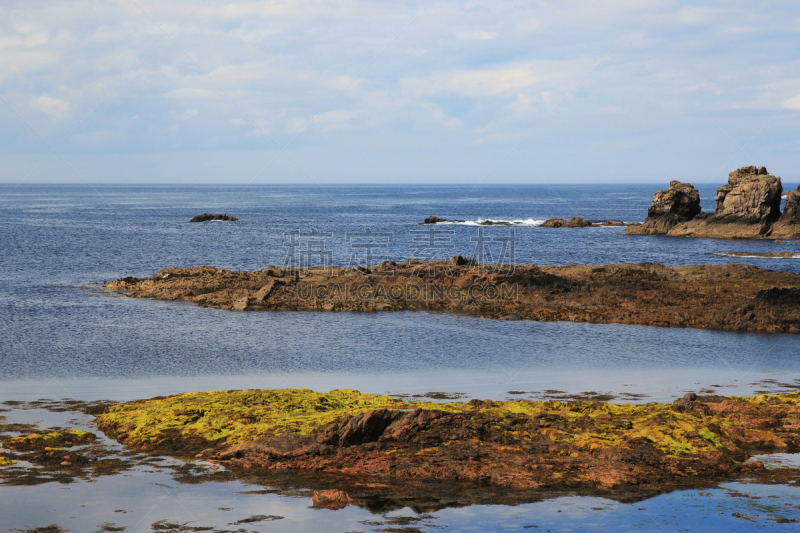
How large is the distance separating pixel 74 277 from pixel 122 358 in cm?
2567

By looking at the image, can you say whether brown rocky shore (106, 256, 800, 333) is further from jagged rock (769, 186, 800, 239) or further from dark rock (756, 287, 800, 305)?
jagged rock (769, 186, 800, 239)

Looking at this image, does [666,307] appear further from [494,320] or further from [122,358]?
[122,358]

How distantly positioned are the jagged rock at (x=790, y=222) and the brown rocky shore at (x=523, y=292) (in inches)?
1921

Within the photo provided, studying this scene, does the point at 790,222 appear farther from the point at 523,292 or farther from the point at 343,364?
the point at 343,364

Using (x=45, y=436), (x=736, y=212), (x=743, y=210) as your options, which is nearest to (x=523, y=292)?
(x=45, y=436)

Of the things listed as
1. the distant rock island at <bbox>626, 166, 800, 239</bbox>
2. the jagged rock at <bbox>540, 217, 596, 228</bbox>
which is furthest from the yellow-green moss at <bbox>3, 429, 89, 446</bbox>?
the jagged rock at <bbox>540, 217, 596, 228</bbox>

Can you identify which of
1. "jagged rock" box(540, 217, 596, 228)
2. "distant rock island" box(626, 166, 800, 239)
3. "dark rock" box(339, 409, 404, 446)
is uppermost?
"distant rock island" box(626, 166, 800, 239)

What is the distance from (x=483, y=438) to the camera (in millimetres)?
13617

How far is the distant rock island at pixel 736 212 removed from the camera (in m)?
82.4

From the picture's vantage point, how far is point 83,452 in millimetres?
13406

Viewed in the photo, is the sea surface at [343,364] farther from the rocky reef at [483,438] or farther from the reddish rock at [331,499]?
the rocky reef at [483,438]

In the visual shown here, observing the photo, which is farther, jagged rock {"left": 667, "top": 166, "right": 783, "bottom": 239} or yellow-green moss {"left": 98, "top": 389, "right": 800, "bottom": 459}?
jagged rock {"left": 667, "top": 166, "right": 783, "bottom": 239}

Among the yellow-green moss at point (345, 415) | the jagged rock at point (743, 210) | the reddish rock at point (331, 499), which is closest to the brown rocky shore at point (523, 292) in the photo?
the yellow-green moss at point (345, 415)

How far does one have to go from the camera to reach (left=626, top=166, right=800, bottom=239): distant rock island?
270 feet
